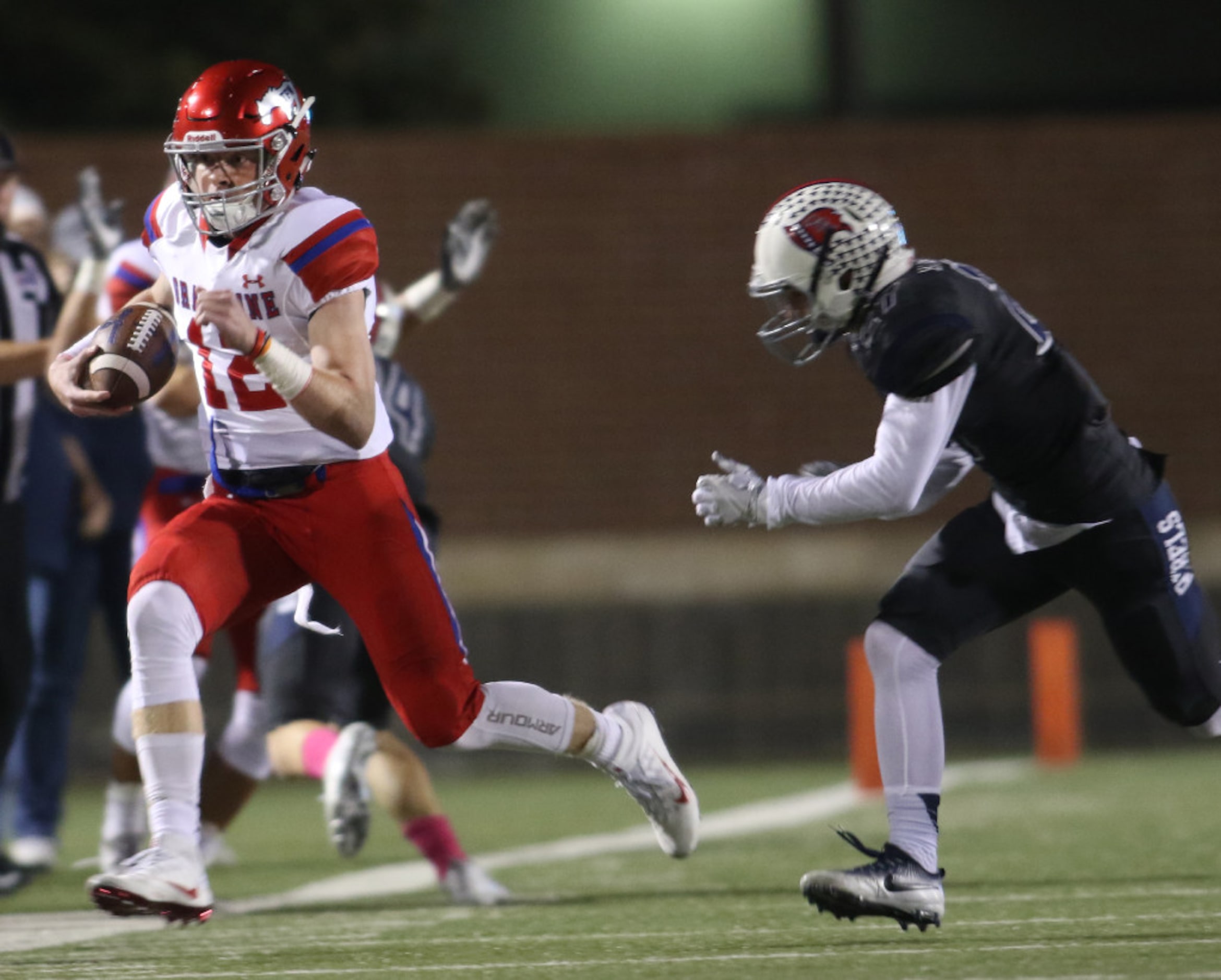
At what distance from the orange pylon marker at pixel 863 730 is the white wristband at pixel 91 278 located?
357cm

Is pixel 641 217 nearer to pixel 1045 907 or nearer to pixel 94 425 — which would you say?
pixel 94 425

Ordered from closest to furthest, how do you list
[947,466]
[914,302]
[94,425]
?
[914,302], [947,466], [94,425]

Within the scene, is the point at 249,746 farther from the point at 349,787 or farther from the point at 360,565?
the point at 360,565

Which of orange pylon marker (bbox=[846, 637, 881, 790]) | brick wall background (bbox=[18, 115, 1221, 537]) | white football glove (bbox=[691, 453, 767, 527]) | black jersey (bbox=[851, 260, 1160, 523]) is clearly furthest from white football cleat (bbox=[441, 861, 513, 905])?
brick wall background (bbox=[18, 115, 1221, 537])

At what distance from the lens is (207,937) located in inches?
→ 180

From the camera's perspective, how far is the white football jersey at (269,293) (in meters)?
4.12

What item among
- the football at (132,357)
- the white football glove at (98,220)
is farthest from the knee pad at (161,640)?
the white football glove at (98,220)

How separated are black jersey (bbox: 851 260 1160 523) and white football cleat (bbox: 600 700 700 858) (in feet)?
3.06

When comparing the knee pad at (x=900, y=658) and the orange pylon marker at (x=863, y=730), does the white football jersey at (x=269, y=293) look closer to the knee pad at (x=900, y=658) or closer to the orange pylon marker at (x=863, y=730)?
the knee pad at (x=900, y=658)

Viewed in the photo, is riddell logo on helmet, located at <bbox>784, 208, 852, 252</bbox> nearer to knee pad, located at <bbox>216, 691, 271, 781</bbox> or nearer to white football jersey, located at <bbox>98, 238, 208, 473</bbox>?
white football jersey, located at <bbox>98, 238, 208, 473</bbox>

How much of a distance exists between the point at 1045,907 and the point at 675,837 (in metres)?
0.80

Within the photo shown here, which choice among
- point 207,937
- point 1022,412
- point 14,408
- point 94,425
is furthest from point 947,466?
point 94,425

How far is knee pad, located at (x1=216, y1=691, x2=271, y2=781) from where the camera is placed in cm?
543

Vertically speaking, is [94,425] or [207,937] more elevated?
[94,425]
